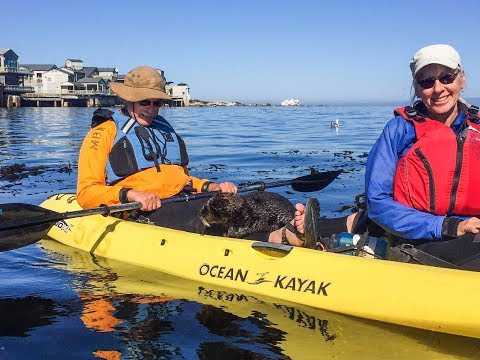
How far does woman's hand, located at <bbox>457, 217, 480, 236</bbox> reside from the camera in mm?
4023

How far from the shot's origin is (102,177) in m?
6.26

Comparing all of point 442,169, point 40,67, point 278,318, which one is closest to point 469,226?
point 442,169

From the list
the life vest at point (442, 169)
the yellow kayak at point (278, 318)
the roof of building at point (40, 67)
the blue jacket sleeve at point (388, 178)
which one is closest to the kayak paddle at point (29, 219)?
the yellow kayak at point (278, 318)

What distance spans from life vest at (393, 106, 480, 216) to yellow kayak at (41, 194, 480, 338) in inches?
20.0

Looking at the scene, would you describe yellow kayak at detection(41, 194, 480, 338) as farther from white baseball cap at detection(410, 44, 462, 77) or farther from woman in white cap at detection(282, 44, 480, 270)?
white baseball cap at detection(410, 44, 462, 77)

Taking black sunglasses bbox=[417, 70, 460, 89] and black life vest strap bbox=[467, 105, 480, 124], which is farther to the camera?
black life vest strap bbox=[467, 105, 480, 124]

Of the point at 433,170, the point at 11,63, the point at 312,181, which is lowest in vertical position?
the point at 312,181

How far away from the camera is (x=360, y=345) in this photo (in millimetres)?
4039

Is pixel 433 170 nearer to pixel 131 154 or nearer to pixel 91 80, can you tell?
pixel 131 154

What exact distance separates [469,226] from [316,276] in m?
1.26

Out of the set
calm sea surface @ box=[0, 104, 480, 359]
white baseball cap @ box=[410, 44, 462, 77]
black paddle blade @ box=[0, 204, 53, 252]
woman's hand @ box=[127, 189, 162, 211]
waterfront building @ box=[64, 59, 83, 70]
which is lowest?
calm sea surface @ box=[0, 104, 480, 359]

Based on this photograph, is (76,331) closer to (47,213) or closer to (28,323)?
(28,323)

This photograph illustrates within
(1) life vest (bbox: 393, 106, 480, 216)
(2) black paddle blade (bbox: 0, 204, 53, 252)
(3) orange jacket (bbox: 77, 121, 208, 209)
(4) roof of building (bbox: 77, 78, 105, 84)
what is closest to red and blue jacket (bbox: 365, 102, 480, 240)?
(1) life vest (bbox: 393, 106, 480, 216)

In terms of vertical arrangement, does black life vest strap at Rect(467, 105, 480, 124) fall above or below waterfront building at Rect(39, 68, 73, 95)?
below
